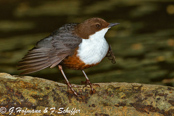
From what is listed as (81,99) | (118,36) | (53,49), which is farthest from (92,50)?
(118,36)

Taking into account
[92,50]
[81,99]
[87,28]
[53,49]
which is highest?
[87,28]

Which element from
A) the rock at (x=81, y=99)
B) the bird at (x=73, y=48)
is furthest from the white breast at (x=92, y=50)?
the rock at (x=81, y=99)

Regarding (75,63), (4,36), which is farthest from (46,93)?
(4,36)

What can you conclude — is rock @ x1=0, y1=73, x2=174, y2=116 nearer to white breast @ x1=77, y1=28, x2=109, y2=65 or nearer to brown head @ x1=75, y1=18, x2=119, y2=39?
white breast @ x1=77, y1=28, x2=109, y2=65

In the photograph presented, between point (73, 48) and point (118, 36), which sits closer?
point (73, 48)

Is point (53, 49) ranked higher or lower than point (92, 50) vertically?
higher

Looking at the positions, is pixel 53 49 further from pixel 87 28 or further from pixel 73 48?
pixel 87 28
